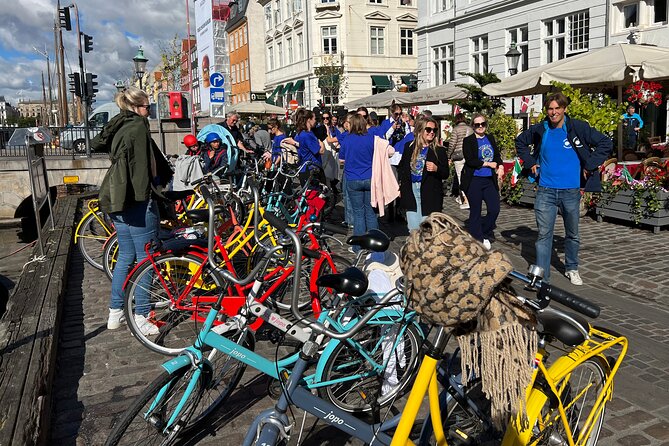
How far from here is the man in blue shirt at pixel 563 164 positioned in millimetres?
6262

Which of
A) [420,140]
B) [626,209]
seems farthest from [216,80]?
[626,209]

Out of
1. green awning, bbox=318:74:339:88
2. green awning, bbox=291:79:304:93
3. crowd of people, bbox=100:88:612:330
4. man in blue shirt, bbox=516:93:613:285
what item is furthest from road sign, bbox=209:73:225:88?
green awning, bbox=291:79:304:93

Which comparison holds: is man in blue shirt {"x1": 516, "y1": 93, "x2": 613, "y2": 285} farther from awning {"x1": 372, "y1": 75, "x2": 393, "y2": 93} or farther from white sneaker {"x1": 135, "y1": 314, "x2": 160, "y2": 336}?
awning {"x1": 372, "y1": 75, "x2": 393, "y2": 93}

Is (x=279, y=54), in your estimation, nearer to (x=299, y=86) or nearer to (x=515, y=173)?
(x=299, y=86)

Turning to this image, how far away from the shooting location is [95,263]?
316 inches

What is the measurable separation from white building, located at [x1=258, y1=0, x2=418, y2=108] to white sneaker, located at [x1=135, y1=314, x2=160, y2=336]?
1697 inches

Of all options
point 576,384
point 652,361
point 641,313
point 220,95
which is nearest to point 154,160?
point 576,384

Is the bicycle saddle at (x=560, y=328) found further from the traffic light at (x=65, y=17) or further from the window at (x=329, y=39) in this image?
the window at (x=329, y=39)

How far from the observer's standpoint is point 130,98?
5195 millimetres

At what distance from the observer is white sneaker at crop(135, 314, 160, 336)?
199 inches

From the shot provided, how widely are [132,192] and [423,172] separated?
3257 millimetres

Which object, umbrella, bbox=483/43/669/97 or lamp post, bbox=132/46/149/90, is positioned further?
lamp post, bbox=132/46/149/90

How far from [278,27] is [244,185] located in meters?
50.9

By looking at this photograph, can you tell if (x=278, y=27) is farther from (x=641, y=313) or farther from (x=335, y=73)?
(x=641, y=313)
